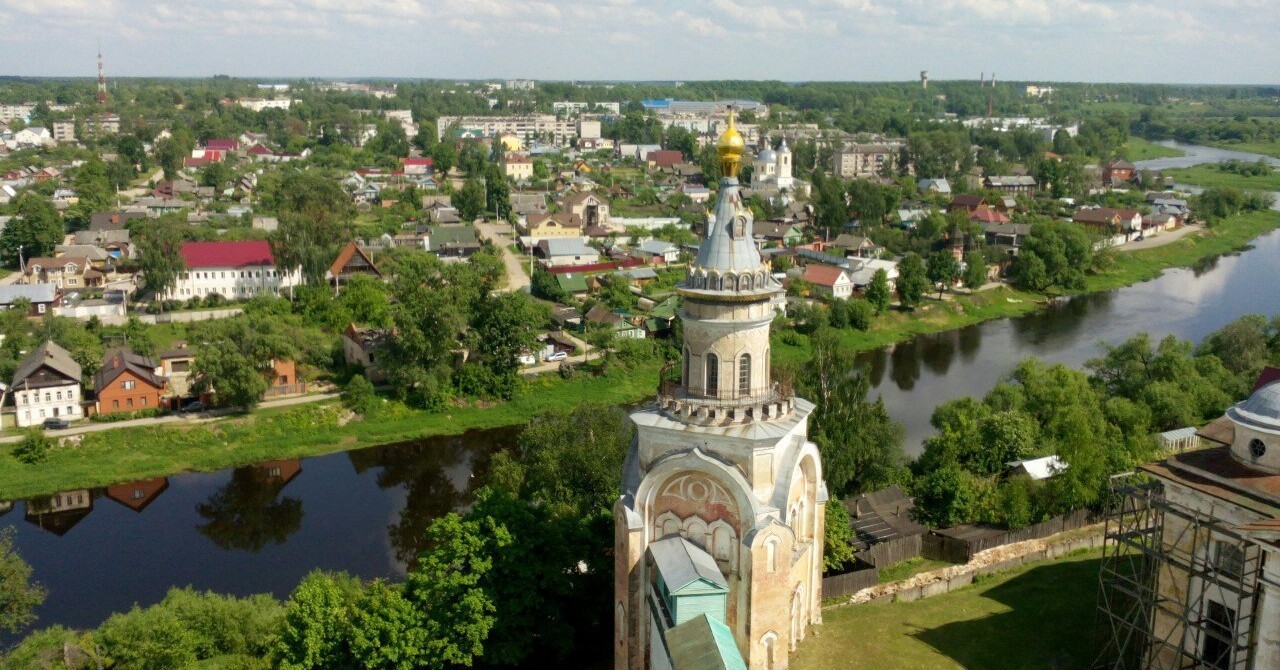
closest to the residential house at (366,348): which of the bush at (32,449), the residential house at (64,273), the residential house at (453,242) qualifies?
the bush at (32,449)

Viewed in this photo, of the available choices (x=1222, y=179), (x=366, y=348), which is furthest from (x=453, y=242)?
(x=1222, y=179)

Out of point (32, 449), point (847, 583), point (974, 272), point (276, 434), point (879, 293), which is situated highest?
point (974, 272)

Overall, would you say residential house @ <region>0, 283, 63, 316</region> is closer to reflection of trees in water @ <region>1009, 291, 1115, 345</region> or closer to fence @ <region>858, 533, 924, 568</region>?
fence @ <region>858, 533, 924, 568</region>

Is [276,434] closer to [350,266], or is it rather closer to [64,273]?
[350,266]

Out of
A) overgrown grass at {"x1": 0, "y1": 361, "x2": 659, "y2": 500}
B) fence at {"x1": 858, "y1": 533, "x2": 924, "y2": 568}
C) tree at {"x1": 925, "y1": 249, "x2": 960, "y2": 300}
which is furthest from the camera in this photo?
tree at {"x1": 925, "y1": 249, "x2": 960, "y2": 300}

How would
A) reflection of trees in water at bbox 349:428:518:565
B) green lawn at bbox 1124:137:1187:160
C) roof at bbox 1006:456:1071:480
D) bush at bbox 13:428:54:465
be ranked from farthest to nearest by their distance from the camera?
green lawn at bbox 1124:137:1187:160, bush at bbox 13:428:54:465, reflection of trees in water at bbox 349:428:518:565, roof at bbox 1006:456:1071:480

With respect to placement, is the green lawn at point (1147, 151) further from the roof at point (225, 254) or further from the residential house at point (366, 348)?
the residential house at point (366, 348)

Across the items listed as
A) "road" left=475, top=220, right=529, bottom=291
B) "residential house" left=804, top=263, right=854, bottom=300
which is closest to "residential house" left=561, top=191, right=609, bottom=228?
"road" left=475, top=220, right=529, bottom=291
